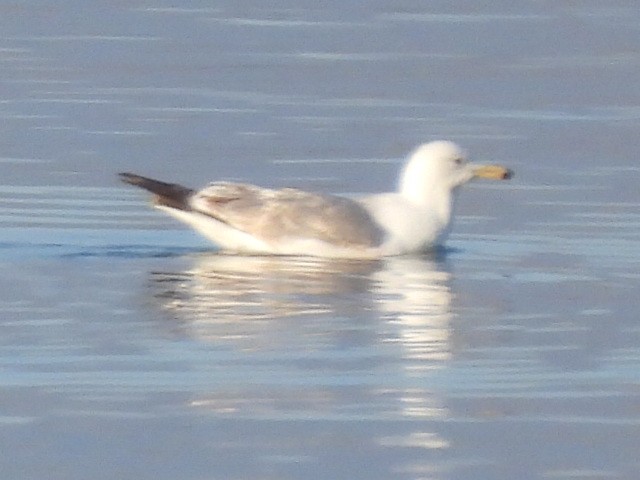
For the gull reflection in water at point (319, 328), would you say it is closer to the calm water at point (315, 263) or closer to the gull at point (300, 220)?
the calm water at point (315, 263)

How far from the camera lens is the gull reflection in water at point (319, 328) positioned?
10133 mm

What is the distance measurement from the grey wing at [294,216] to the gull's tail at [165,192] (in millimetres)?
64

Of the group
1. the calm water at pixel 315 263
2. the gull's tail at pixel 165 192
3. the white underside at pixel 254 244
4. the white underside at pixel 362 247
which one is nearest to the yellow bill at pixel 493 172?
the calm water at pixel 315 263

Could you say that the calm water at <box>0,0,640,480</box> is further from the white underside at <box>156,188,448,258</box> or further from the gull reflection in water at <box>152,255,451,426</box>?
the white underside at <box>156,188,448,258</box>

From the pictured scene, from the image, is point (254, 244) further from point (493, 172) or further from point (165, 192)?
point (493, 172)

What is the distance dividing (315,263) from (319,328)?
8.94 feet

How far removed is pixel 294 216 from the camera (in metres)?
14.9

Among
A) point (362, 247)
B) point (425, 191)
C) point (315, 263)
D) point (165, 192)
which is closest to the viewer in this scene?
point (315, 263)

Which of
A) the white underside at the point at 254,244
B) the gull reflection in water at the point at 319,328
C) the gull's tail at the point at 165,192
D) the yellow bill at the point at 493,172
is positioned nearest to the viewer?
the gull reflection in water at the point at 319,328

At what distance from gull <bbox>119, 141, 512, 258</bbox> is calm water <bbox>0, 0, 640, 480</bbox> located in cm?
26

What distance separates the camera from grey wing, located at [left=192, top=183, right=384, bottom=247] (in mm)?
14773

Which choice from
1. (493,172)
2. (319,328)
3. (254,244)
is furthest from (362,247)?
(319,328)

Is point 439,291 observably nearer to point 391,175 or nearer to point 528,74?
point 391,175

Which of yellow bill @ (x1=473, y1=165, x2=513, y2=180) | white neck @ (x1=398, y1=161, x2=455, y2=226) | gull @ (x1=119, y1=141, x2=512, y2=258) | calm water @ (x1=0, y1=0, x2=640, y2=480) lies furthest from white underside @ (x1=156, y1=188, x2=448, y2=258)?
Answer: yellow bill @ (x1=473, y1=165, x2=513, y2=180)
